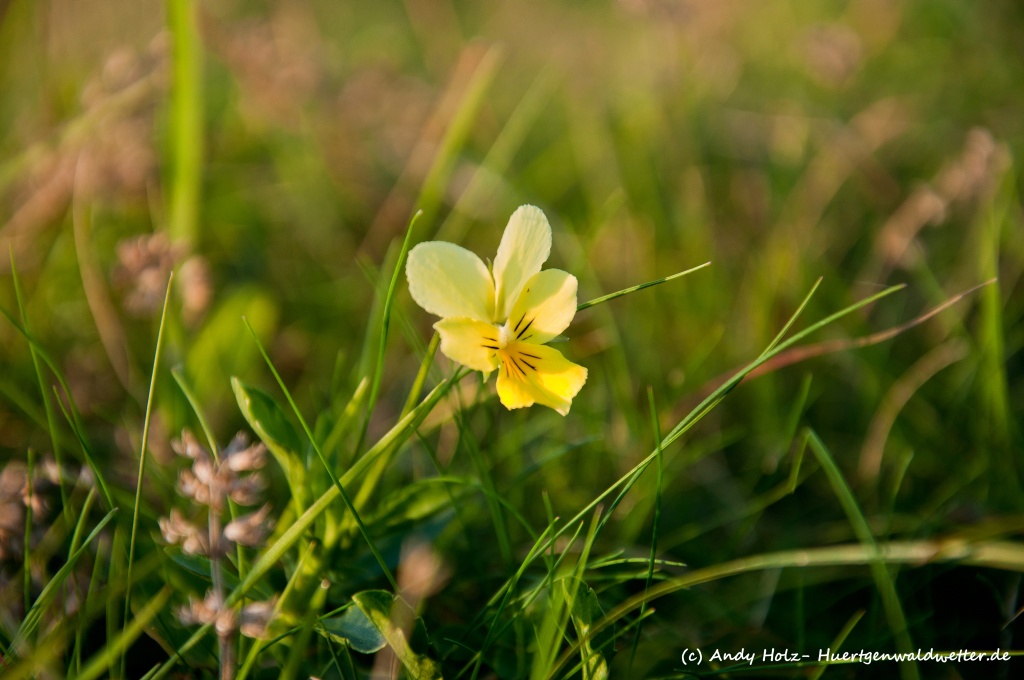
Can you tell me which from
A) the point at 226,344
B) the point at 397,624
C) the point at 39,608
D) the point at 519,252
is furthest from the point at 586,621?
the point at 226,344

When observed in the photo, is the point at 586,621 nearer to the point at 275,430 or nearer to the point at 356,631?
the point at 356,631

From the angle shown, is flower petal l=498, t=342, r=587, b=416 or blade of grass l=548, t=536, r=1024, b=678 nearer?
flower petal l=498, t=342, r=587, b=416

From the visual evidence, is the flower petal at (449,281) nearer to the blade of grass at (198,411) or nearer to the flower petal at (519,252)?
the flower petal at (519,252)

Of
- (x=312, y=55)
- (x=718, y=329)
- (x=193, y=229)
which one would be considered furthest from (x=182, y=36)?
(x=718, y=329)

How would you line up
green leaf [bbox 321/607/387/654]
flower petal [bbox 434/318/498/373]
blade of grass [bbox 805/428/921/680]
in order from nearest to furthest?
flower petal [bbox 434/318/498/373], green leaf [bbox 321/607/387/654], blade of grass [bbox 805/428/921/680]

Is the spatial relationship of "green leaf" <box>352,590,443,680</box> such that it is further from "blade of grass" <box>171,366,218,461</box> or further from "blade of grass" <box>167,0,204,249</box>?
"blade of grass" <box>167,0,204,249</box>

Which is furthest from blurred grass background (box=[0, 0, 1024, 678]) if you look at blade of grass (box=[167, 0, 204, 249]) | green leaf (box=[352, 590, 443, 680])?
green leaf (box=[352, 590, 443, 680])

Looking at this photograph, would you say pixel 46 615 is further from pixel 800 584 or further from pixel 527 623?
pixel 800 584
